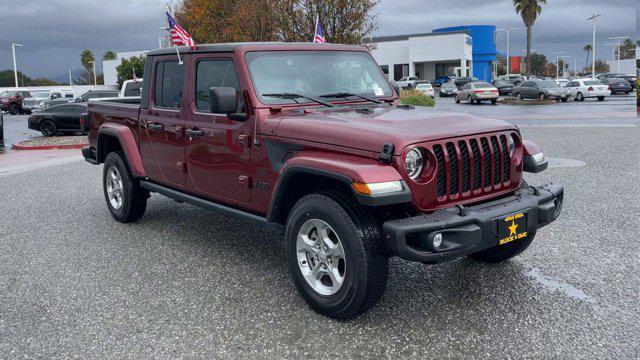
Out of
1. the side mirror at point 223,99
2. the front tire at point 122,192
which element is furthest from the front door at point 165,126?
the side mirror at point 223,99

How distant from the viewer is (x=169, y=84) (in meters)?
5.95

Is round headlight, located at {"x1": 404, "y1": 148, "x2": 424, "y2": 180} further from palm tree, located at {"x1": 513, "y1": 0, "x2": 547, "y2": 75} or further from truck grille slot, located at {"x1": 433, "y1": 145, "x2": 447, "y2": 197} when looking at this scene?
palm tree, located at {"x1": 513, "y1": 0, "x2": 547, "y2": 75}

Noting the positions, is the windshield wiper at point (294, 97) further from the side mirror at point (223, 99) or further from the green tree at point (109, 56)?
the green tree at point (109, 56)

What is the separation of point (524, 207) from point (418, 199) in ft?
2.66

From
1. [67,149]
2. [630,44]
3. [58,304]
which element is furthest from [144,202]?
[630,44]

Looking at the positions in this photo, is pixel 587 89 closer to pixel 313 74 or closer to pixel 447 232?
pixel 313 74

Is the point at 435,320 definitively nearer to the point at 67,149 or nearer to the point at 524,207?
the point at 524,207

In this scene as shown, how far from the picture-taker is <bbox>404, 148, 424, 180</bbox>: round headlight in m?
3.92

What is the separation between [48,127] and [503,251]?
20.9 metres

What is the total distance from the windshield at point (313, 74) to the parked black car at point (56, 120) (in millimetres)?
18934

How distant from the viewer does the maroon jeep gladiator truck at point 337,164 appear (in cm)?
382

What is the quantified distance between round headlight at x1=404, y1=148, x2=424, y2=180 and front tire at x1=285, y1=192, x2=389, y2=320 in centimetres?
39

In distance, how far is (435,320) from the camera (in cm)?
418

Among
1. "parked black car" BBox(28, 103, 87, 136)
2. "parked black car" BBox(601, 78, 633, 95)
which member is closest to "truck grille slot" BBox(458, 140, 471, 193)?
"parked black car" BBox(28, 103, 87, 136)
